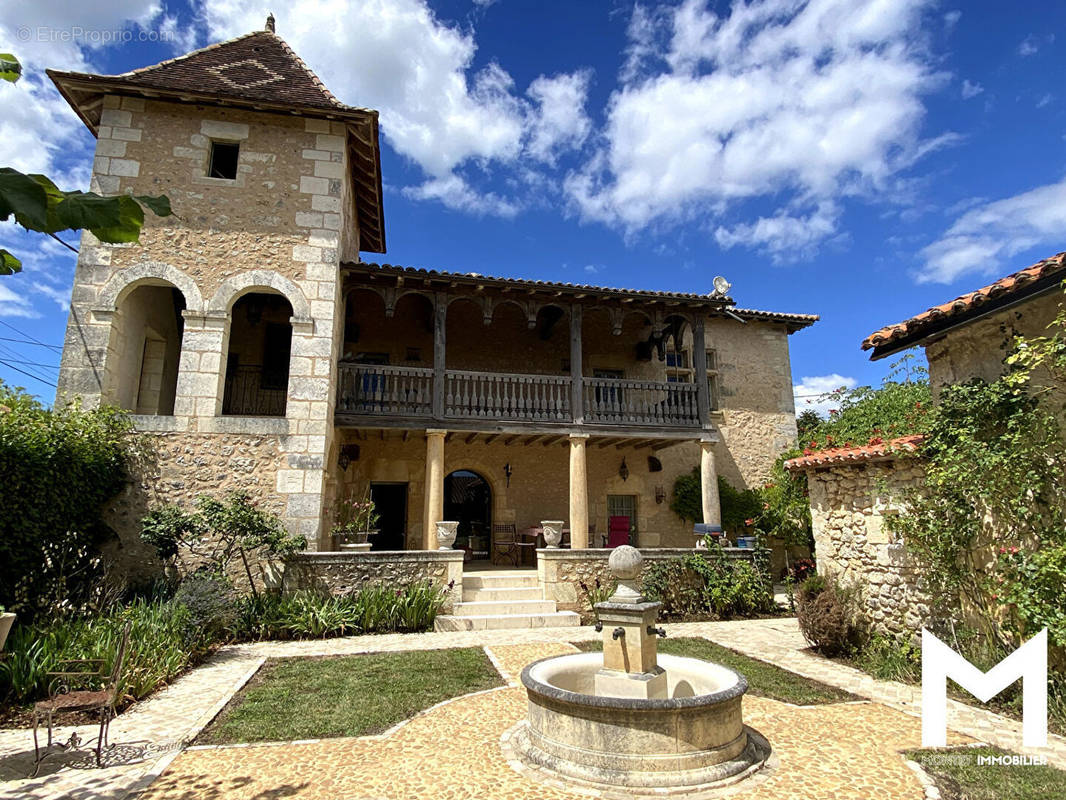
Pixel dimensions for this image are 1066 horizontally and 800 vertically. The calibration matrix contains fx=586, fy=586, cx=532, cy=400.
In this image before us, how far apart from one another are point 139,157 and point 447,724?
10.2 m

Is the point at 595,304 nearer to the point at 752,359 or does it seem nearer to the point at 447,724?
the point at 752,359

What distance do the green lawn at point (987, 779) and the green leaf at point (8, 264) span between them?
567 centimetres

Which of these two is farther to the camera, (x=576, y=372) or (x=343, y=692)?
(x=576, y=372)

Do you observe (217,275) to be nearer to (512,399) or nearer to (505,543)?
(512,399)

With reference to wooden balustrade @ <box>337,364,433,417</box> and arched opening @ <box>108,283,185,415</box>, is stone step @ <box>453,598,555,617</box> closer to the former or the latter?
wooden balustrade @ <box>337,364,433,417</box>

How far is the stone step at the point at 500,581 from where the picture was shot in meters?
10.1

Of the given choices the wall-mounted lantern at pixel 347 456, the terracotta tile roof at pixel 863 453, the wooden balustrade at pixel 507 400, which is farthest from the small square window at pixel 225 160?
the terracotta tile roof at pixel 863 453

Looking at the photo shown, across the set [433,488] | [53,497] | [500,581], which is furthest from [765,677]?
[53,497]

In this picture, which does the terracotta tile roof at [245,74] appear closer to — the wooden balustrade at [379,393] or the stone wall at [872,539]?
the wooden balustrade at [379,393]

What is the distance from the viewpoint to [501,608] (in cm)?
939

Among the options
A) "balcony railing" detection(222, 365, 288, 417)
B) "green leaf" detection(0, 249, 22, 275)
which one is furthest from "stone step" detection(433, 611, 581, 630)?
"green leaf" detection(0, 249, 22, 275)

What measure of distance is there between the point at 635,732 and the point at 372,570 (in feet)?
20.0

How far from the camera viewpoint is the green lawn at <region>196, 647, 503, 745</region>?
4.61 metres

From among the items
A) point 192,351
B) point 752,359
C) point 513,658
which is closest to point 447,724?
point 513,658
